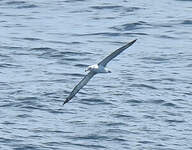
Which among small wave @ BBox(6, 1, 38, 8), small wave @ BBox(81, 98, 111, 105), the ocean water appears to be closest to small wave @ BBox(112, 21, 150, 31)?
the ocean water

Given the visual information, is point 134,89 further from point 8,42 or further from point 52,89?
point 8,42

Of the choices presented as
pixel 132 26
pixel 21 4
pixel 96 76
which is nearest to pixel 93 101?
pixel 96 76

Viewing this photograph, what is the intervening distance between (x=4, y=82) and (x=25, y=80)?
0.85 metres

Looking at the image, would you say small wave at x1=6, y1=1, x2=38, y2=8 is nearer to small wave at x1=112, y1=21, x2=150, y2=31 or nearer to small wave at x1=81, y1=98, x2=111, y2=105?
small wave at x1=112, y1=21, x2=150, y2=31

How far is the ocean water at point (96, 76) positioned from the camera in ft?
107

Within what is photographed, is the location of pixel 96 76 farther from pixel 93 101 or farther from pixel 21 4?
pixel 21 4

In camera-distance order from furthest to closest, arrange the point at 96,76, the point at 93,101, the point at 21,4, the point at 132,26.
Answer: the point at 21,4 < the point at 132,26 < the point at 96,76 < the point at 93,101

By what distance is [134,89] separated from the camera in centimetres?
3753

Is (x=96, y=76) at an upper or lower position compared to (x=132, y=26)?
lower

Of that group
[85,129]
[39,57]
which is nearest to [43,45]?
[39,57]

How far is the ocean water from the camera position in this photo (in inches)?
1282

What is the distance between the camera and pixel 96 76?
40250 millimetres

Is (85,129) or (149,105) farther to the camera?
(149,105)

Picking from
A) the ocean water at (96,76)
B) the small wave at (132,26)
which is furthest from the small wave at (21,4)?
the small wave at (132,26)
